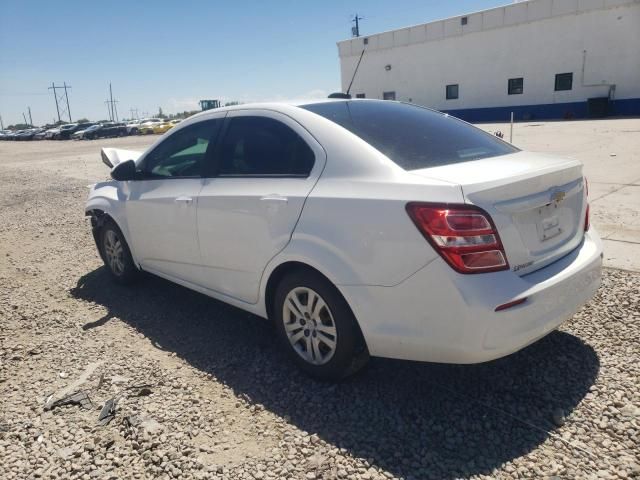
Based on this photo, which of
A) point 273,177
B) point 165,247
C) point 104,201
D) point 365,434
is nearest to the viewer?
point 365,434

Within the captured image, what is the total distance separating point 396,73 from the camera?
128 ft

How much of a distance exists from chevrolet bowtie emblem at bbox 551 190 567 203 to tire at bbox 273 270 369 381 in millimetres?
1265

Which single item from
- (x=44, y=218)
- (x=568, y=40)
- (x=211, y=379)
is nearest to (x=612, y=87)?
(x=568, y=40)

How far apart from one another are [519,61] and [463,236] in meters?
34.8

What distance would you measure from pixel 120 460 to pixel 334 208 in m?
1.71

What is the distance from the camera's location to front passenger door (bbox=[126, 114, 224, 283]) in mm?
3744

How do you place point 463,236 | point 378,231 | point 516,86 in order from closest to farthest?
point 463,236, point 378,231, point 516,86

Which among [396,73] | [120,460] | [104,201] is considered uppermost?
[396,73]

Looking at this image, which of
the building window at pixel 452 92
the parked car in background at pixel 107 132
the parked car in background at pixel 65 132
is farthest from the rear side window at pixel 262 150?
the parked car in background at pixel 65 132

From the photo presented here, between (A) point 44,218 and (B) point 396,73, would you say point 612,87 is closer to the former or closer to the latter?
(B) point 396,73

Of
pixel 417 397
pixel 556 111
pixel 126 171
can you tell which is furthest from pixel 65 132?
pixel 417 397

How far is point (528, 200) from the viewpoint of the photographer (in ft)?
8.27

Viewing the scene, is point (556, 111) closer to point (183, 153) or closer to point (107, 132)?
point (183, 153)

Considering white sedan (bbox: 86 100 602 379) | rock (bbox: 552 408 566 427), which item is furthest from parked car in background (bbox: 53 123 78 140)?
rock (bbox: 552 408 566 427)
